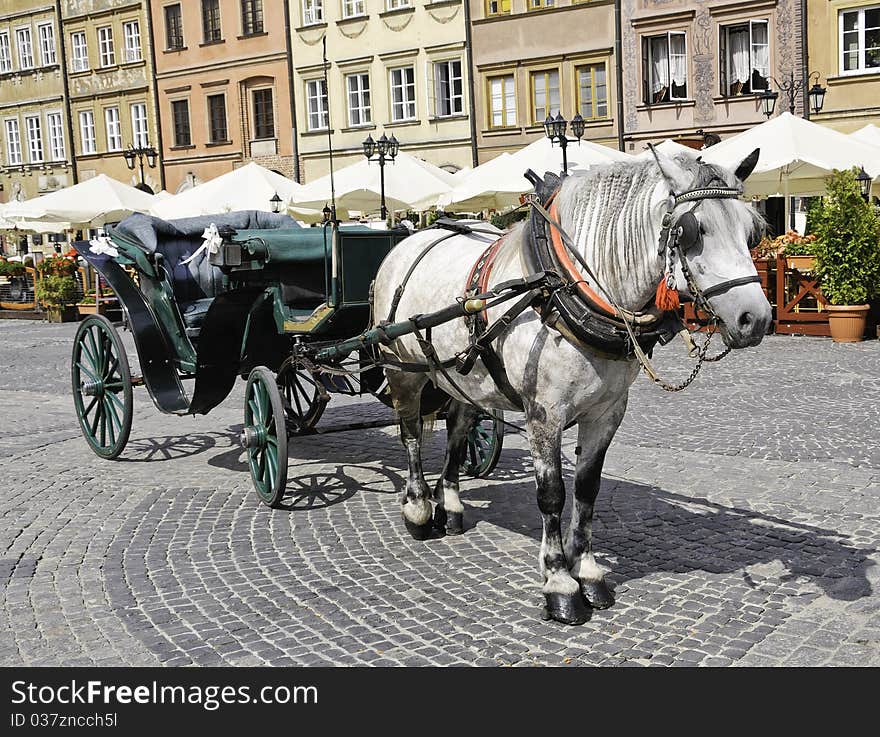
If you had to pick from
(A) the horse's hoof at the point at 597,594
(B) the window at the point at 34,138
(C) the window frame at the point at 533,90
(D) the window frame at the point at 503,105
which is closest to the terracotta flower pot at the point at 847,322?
(A) the horse's hoof at the point at 597,594

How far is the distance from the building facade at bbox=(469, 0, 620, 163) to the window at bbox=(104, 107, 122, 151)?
1625 cm

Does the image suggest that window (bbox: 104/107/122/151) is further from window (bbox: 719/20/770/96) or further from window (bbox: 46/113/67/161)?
window (bbox: 719/20/770/96)

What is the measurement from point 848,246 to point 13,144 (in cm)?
3718

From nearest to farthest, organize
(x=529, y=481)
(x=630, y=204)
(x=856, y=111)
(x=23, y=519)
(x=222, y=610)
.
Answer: (x=630, y=204) < (x=222, y=610) < (x=23, y=519) < (x=529, y=481) < (x=856, y=111)

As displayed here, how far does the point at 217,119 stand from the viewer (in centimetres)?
3478

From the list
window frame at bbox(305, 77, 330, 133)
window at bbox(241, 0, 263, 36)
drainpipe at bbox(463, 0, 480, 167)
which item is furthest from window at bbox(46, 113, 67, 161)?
drainpipe at bbox(463, 0, 480, 167)

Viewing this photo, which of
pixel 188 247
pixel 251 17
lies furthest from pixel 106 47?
pixel 188 247

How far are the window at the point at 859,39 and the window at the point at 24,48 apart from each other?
1236 inches

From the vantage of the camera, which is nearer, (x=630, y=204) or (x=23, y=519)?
(x=630, y=204)

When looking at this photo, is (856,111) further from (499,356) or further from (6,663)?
(6,663)

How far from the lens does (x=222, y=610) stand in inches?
185

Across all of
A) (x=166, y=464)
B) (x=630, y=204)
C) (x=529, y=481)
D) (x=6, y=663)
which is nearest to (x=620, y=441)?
(x=529, y=481)

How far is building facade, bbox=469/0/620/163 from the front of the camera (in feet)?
86.3

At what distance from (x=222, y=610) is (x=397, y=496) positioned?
2120mm
